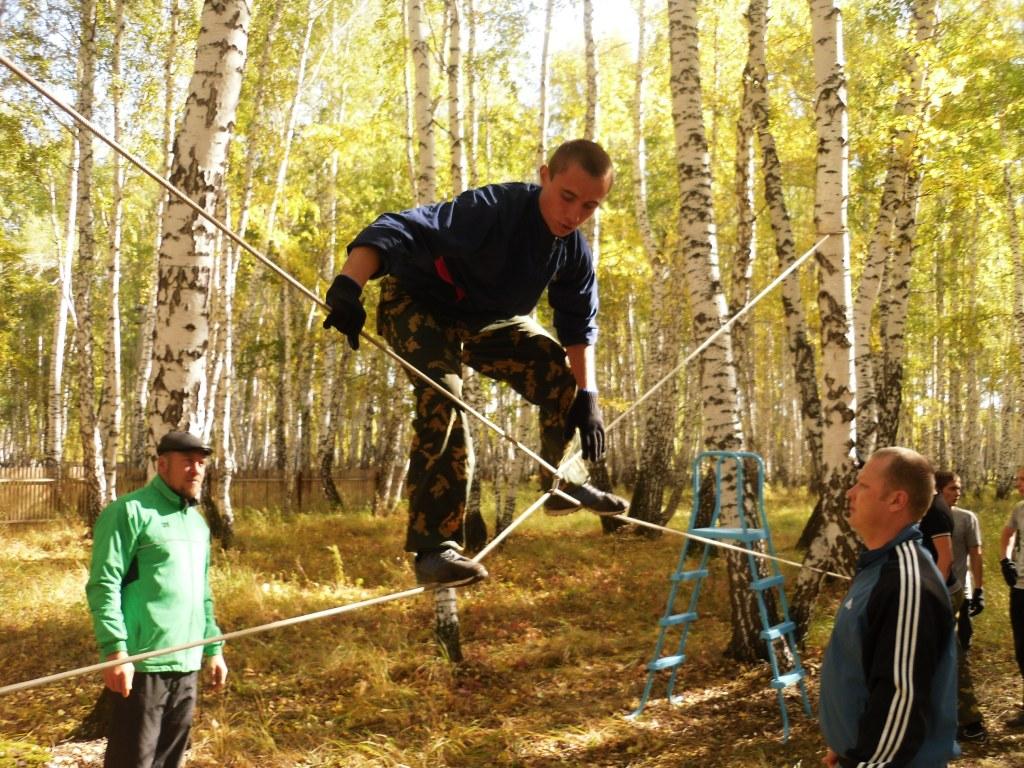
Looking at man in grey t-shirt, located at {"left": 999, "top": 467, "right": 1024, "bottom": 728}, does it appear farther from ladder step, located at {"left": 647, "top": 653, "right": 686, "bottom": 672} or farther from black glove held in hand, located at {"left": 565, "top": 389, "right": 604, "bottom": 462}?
black glove held in hand, located at {"left": 565, "top": 389, "right": 604, "bottom": 462}

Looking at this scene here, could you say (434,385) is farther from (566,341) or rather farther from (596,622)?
(596,622)

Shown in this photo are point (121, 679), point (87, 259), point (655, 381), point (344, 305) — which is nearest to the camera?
point (344, 305)

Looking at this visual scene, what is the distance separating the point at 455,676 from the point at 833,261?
4.78 meters

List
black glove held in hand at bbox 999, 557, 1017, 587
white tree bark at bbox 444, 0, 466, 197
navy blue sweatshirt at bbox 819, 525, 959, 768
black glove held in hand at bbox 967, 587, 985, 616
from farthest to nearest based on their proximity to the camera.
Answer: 1. white tree bark at bbox 444, 0, 466, 197
2. black glove held in hand at bbox 967, 587, 985, 616
3. black glove held in hand at bbox 999, 557, 1017, 587
4. navy blue sweatshirt at bbox 819, 525, 959, 768

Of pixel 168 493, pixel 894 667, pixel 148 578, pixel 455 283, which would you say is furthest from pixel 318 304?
→ pixel 894 667

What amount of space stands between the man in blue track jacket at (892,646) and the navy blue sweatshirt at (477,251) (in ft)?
4.72

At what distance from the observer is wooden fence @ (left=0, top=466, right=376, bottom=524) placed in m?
15.9

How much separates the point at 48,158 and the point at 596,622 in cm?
1171

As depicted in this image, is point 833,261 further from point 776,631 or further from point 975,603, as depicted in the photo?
point 776,631

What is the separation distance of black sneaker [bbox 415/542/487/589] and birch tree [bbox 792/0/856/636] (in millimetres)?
4731

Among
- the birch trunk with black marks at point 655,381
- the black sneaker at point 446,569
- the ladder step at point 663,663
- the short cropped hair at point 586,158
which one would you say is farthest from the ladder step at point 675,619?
the birch trunk with black marks at point 655,381

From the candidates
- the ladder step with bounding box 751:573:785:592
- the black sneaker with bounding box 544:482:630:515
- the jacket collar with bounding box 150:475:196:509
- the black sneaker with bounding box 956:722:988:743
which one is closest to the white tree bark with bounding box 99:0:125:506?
the jacket collar with bounding box 150:475:196:509

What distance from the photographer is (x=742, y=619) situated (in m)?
7.60

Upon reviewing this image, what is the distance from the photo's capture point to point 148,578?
3783 millimetres
